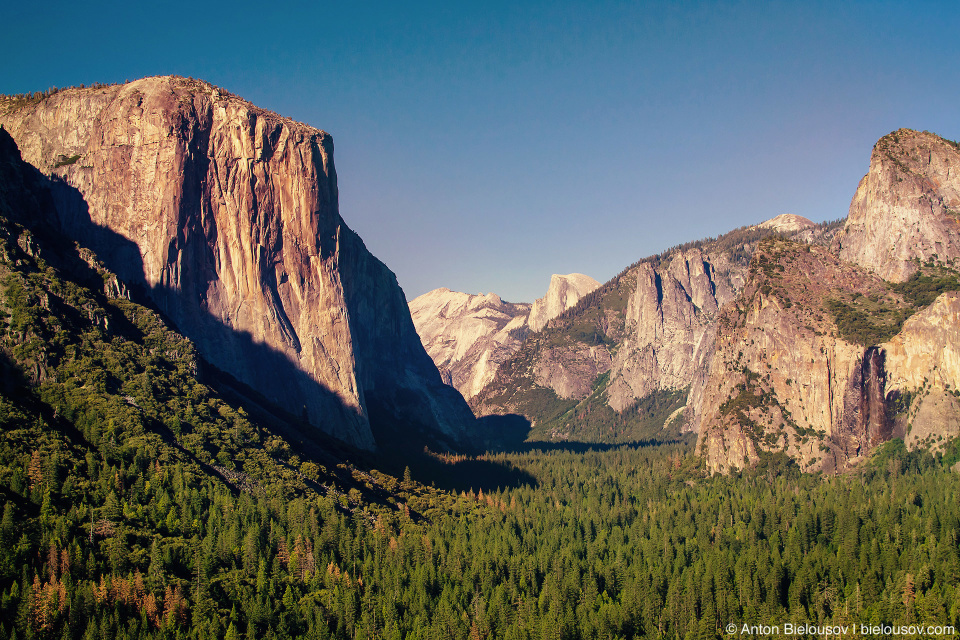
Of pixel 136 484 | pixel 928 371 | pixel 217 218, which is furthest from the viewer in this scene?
pixel 928 371

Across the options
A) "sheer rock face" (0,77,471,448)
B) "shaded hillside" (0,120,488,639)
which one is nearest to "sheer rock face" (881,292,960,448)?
"shaded hillside" (0,120,488,639)

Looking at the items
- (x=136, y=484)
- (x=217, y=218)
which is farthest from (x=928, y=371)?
(x=136, y=484)

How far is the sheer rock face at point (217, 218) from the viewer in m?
160

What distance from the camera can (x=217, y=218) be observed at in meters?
169

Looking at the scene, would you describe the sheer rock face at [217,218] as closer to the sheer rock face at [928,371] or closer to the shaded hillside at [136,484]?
the shaded hillside at [136,484]

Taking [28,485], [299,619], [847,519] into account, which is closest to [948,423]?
[847,519]

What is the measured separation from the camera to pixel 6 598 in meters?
82.9

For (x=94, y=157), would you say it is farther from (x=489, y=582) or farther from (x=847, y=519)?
(x=847, y=519)

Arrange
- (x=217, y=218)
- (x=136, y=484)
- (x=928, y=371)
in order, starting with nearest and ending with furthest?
(x=136, y=484) → (x=217, y=218) → (x=928, y=371)

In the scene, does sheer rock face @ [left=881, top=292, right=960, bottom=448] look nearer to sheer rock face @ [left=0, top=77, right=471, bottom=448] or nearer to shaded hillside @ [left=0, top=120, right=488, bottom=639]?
shaded hillside @ [left=0, top=120, right=488, bottom=639]

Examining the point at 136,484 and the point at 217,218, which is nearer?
the point at 136,484

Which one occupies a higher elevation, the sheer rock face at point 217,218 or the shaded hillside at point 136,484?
the sheer rock face at point 217,218

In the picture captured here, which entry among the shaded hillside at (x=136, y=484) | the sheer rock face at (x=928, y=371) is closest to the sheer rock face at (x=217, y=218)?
the shaded hillside at (x=136, y=484)

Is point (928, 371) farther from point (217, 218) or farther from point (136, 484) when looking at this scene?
point (136, 484)
